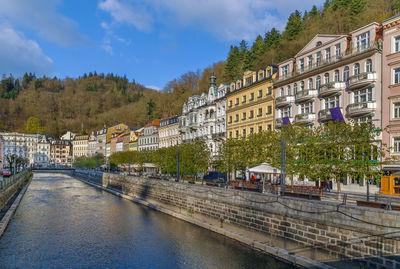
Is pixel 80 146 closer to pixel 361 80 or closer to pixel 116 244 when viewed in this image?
pixel 361 80

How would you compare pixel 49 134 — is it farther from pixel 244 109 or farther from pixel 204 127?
pixel 244 109

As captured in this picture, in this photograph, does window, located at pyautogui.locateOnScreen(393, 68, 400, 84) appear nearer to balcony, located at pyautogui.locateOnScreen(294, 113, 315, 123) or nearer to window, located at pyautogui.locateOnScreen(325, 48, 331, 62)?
window, located at pyautogui.locateOnScreen(325, 48, 331, 62)

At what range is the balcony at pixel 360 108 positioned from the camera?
35562mm

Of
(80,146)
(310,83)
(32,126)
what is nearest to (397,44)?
(310,83)

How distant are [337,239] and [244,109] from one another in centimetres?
4268

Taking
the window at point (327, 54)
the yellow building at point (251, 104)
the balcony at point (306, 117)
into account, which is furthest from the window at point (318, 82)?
the yellow building at point (251, 104)

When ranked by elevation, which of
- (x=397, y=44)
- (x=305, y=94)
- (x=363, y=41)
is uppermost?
(x=363, y=41)

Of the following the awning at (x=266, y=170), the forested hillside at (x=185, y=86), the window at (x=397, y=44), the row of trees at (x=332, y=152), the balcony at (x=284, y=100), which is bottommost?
the awning at (x=266, y=170)

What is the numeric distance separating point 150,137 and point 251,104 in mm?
51573

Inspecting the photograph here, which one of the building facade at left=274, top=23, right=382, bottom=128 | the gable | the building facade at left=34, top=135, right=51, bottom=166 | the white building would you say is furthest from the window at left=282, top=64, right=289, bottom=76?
the building facade at left=34, top=135, right=51, bottom=166

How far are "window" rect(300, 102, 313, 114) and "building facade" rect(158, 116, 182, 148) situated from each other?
4114cm

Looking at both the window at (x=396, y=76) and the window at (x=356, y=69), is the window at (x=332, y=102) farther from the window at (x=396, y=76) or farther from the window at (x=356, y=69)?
the window at (x=396, y=76)

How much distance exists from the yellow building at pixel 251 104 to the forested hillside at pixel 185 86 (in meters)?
12.5

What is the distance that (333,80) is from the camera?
40875 millimetres
